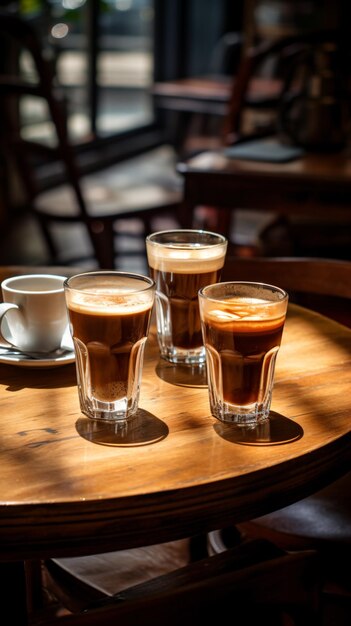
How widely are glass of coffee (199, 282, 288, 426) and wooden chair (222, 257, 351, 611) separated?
12.1 inches

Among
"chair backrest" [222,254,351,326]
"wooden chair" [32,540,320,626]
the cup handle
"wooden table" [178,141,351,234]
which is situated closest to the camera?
"wooden chair" [32,540,320,626]

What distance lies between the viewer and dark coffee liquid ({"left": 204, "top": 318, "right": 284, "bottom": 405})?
3.16 ft

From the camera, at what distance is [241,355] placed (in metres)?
0.97

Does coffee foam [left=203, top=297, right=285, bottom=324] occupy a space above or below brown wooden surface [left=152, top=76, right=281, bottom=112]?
above

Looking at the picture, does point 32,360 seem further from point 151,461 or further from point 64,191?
point 64,191

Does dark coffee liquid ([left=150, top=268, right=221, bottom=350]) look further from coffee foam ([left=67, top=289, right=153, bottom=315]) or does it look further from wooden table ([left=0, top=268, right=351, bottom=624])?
coffee foam ([left=67, top=289, right=153, bottom=315])

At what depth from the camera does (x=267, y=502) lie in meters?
0.86

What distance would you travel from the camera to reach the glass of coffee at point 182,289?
116 cm

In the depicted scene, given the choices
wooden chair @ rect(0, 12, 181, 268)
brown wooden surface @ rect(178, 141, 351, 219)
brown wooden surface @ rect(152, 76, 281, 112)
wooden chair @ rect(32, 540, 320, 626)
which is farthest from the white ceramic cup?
brown wooden surface @ rect(152, 76, 281, 112)

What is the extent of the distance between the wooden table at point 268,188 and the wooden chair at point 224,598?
1677 millimetres

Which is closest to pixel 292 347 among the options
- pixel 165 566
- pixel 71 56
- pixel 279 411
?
pixel 279 411

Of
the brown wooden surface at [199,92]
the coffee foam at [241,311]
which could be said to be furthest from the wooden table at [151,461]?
the brown wooden surface at [199,92]

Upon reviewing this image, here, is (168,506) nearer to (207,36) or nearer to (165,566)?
(165,566)

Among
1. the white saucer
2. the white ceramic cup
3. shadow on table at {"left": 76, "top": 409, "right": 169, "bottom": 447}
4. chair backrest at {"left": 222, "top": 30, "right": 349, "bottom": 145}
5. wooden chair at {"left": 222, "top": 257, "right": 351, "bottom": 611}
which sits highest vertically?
chair backrest at {"left": 222, "top": 30, "right": 349, "bottom": 145}
